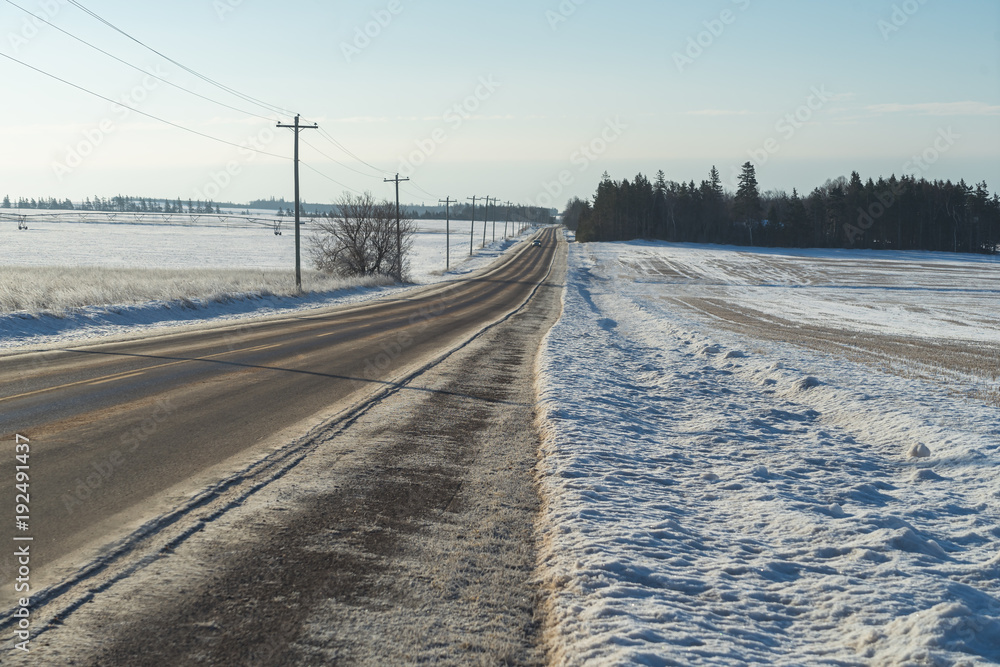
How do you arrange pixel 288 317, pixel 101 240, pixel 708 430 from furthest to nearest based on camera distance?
1. pixel 101 240
2. pixel 288 317
3. pixel 708 430

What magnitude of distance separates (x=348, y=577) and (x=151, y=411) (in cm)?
566

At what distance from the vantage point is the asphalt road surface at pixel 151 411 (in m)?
5.27

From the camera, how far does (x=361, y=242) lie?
46.7 m

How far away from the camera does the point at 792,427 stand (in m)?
9.63

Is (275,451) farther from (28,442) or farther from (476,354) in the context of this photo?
(476,354)

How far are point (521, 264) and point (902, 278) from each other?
38.6 m

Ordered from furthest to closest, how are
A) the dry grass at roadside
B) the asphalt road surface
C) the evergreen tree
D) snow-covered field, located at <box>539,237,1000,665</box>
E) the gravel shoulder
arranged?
1. the evergreen tree
2. the dry grass at roadside
3. the asphalt road surface
4. snow-covered field, located at <box>539,237,1000,665</box>
5. the gravel shoulder

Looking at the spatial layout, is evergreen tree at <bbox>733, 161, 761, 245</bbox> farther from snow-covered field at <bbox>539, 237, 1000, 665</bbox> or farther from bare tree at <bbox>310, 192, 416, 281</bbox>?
snow-covered field at <bbox>539, 237, 1000, 665</bbox>

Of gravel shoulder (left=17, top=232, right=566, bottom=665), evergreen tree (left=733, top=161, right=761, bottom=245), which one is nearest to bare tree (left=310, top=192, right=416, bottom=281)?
gravel shoulder (left=17, top=232, right=566, bottom=665)

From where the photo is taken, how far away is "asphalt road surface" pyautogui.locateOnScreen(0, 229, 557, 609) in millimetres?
5273

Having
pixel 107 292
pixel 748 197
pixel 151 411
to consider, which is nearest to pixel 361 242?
pixel 107 292

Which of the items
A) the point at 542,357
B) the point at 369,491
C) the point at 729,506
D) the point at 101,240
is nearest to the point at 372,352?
the point at 542,357

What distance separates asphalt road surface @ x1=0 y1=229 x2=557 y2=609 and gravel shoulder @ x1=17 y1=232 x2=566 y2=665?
78 centimetres

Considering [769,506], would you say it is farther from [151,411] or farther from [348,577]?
[151,411]
